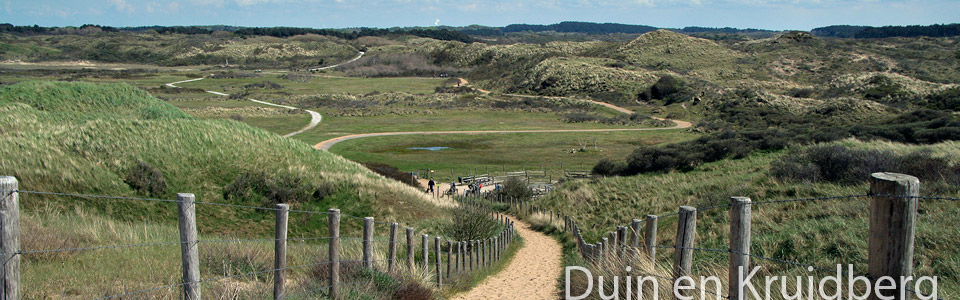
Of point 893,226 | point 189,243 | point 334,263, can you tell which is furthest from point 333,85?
point 893,226

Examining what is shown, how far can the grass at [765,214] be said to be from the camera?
27.3ft

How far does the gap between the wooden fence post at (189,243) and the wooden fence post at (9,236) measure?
1.13m

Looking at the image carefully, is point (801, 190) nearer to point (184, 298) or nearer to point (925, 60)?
point (184, 298)

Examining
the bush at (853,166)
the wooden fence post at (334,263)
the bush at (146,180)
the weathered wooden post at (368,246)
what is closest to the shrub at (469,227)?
the weathered wooden post at (368,246)

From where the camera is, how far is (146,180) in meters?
20.2

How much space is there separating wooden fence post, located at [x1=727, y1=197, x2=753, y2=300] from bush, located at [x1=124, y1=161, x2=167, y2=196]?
1857 cm

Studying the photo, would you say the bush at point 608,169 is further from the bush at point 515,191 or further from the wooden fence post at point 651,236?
the wooden fence post at point 651,236

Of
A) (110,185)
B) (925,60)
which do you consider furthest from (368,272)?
(925,60)

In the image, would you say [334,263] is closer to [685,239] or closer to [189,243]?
[189,243]

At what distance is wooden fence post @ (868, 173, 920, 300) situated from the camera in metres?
4.17

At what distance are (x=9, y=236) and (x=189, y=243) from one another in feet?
4.31

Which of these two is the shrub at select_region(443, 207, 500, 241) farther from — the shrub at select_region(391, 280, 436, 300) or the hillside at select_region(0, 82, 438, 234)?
the shrub at select_region(391, 280, 436, 300)

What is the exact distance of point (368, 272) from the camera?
8.44 meters

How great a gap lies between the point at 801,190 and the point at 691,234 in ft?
48.3
